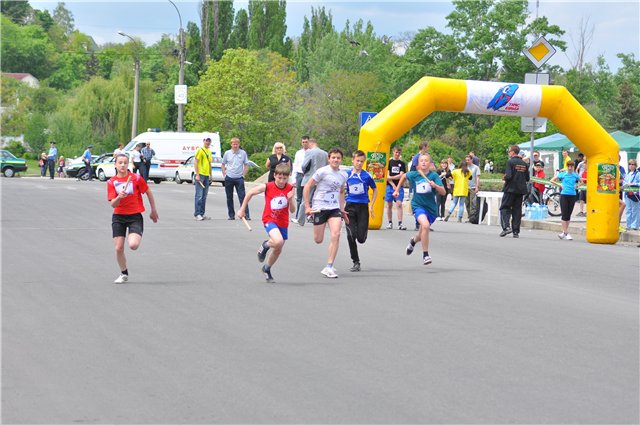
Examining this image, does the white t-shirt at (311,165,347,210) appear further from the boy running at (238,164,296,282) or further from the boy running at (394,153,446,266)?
the boy running at (394,153,446,266)

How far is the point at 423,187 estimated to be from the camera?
1572 centimetres

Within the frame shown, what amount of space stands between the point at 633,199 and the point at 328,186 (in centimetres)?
1169

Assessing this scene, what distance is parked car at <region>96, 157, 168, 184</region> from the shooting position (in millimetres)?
51625

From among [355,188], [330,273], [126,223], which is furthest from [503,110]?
[126,223]

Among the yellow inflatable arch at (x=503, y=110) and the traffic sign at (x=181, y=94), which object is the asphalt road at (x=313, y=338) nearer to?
the yellow inflatable arch at (x=503, y=110)

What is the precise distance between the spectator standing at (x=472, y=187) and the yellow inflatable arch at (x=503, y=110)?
4.89 m

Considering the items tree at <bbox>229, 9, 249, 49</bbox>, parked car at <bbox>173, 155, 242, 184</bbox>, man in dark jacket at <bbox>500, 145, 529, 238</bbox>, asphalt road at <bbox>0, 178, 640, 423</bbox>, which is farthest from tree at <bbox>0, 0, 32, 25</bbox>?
asphalt road at <bbox>0, 178, 640, 423</bbox>

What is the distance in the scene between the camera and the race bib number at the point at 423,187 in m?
15.6

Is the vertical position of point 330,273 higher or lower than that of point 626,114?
lower

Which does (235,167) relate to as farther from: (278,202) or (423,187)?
(278,202)

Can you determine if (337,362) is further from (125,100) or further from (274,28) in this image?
(274,28)

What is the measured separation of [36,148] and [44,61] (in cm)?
8095

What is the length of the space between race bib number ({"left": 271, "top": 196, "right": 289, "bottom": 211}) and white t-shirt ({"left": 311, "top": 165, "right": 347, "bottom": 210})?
44.6 inches

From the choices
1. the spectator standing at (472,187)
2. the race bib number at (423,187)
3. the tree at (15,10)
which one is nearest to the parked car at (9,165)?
the spectator standing at (472,187)
